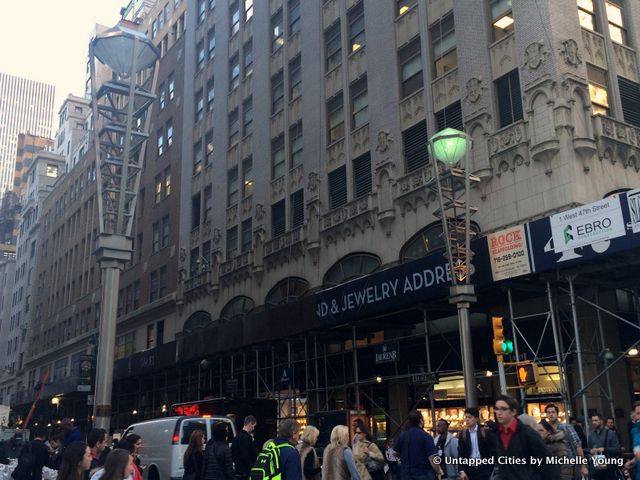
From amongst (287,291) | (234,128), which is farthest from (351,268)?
(234,128)

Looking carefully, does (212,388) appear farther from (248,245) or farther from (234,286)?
(248,245)

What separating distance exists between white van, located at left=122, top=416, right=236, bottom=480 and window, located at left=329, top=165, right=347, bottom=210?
12406mm

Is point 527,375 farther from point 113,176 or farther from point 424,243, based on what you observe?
point 113,176

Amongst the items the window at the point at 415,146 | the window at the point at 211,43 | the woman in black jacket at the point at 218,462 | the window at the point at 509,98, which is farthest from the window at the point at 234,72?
the woman in black jacket at the point at 218,462

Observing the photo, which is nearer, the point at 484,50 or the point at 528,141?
the point at 528,141

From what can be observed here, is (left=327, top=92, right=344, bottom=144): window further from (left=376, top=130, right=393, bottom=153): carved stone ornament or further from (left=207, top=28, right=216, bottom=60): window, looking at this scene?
(left=207, top=28, right=216, bottom=60): window

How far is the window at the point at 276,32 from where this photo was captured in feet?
113

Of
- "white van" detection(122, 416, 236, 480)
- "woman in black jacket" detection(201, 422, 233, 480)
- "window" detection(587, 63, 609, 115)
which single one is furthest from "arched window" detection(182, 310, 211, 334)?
"woman in black jacket" detection(201, 422, 233, 480)

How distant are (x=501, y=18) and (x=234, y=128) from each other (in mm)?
18676

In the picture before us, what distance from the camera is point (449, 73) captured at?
76.7ft

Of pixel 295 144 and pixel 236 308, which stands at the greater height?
pixel 295 144

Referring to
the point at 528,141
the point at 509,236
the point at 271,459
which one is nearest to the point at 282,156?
the point at 528,141

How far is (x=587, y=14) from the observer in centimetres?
2170

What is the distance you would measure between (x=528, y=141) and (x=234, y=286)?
18232 millimetres
